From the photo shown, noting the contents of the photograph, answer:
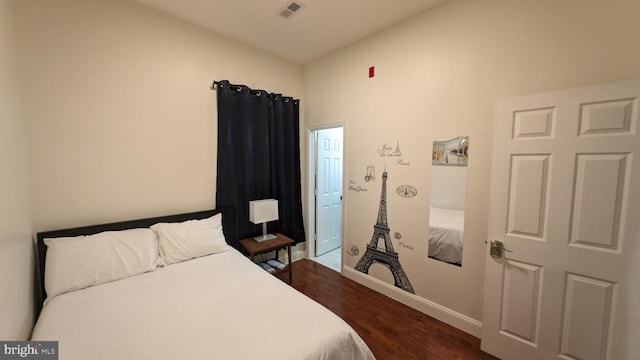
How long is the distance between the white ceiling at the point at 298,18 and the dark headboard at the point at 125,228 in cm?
202

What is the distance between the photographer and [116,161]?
2.09m

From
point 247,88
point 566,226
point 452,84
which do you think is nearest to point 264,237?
point 247,88

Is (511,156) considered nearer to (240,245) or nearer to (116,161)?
(240,245)

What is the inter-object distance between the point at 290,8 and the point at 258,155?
161 cm

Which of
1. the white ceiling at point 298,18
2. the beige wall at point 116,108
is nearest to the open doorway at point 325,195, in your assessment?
the white ceiling at point 298,18

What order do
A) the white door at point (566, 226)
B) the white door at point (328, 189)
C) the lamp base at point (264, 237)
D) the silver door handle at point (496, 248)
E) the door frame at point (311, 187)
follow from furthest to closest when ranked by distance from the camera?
the white door at point (328, 189)
the door frame at point (311, 187)
the lamp base at point (264, 237)
the silver door handle at point (496, 248)
the white door at point (566, 226)

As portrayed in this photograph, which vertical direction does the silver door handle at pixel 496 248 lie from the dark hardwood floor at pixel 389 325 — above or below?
above

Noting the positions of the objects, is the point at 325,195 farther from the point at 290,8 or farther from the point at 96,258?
the point at 96,258

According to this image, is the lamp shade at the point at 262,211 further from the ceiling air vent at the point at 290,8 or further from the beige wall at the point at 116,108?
the ceiling air vent at the point at 290,8

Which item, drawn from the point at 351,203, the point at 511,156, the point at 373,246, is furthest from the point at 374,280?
the point at 511,156

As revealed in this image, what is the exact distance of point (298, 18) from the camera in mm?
2350

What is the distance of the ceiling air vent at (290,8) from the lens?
2123mm

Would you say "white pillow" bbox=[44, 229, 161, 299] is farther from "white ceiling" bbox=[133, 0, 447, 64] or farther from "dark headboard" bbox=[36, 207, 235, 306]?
"white ceiling" bbox=[133, 0, 447, 64]

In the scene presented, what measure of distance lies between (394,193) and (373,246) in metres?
0.72
